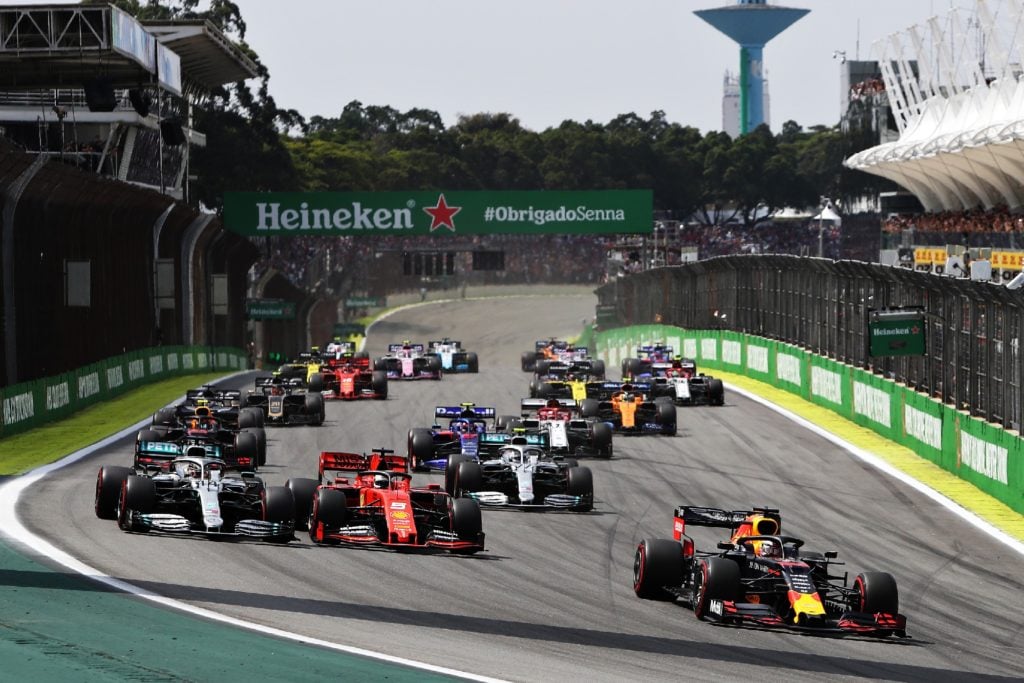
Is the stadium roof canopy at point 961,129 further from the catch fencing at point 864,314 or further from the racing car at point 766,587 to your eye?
the racing car at point 766,587

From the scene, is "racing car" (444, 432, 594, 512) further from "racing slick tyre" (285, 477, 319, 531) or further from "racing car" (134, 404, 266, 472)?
"racing slick tyre" (285, 477, 319, 531)

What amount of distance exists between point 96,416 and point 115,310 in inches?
427

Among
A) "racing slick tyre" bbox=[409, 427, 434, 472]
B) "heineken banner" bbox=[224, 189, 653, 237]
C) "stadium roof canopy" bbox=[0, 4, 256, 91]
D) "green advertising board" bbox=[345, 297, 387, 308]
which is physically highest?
"stadium roof canopy" bbox=[0, 4, 256, 91]

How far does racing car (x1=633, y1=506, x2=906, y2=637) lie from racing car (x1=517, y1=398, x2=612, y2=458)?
31.2ft

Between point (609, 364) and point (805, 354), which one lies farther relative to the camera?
point (609, 364)

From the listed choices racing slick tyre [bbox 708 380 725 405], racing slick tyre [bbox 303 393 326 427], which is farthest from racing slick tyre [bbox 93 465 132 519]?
racing slick tyre [bbox 708 380 725 405]

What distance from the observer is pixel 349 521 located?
1839 cm

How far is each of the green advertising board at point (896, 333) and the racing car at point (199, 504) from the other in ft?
39.8

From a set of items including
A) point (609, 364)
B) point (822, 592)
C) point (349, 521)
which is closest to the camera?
point (822, 592)

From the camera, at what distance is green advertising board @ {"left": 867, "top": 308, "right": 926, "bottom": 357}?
28047 mm

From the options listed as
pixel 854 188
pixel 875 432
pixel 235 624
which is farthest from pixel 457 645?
pixel 854 188

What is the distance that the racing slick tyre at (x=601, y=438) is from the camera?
27.0m

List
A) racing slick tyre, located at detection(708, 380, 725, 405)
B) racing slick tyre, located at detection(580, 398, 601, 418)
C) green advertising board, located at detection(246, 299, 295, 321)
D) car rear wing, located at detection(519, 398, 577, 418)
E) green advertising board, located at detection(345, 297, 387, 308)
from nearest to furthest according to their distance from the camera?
car rear wing, located at detection(519, 398, 577, 418) < racing slick tyre, located at detection(580, 398, 601, 418) < racing slick tyre, located at detection(708, 380, 725, 405) < green advertising board, located at detection(246, 299, 295, 321) < green advertising board, located at detection(345, 297, 387, 308)

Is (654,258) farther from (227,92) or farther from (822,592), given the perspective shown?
(822,592)
